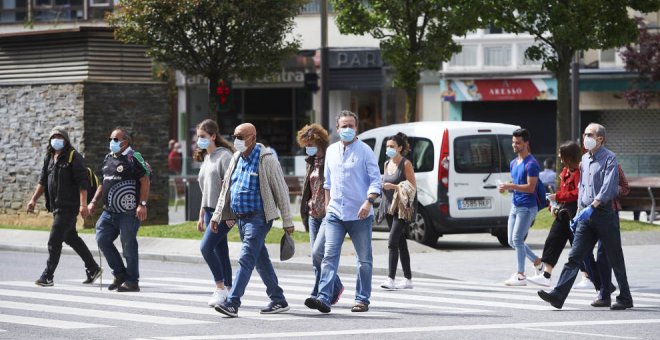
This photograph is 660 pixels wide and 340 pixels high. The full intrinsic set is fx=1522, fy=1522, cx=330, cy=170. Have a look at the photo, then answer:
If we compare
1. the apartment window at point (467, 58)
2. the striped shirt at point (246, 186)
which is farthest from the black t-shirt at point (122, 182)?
the apartment window at point (467, 58)

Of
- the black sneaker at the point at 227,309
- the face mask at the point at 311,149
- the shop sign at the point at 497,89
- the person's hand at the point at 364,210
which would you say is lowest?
the black sneaker at the point at 227,309

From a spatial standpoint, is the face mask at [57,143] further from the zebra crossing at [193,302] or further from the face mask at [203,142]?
the face mask at [203,142]

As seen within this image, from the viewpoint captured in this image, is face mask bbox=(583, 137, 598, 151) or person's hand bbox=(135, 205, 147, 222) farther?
person's hand bbox=(135, 205, 147, 222)

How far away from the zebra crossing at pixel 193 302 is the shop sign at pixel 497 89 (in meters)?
27.6

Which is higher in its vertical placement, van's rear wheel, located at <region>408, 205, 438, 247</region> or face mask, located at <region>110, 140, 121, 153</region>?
face mask, located at <region>110, 140, 121, 153</region>

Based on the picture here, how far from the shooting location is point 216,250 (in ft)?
48.0

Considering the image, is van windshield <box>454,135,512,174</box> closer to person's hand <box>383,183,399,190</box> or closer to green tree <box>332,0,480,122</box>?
person's hand <box>383,183,399,190</box>

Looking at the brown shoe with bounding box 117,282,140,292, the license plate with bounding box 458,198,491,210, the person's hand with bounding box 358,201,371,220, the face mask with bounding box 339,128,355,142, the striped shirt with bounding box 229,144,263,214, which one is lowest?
the brown shoe with bounding box 117,282,140,292

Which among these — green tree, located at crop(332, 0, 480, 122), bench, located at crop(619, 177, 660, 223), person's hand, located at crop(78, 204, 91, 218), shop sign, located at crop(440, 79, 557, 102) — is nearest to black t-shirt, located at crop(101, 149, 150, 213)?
person's hand, located at crop(78, 204, 91, 218)

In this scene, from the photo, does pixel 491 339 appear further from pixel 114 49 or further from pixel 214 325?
pixel 114 49

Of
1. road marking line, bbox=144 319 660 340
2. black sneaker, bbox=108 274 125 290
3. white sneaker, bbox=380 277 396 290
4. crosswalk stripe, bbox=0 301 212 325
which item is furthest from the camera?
white sneaker, bbox=380 277 396 290

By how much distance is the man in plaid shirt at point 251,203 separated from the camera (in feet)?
43.8

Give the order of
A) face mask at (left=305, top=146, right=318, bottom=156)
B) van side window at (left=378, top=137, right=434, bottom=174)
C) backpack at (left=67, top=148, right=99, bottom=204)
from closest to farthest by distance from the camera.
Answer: face mask at (left=305, top=146, right=318, bottom=156)
backpack at (left=67, top=148, right=99, bottom=204)
van side window at (left=378, top=137, right=434, bottom=174)

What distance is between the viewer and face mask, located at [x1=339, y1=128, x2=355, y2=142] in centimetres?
1380
